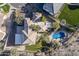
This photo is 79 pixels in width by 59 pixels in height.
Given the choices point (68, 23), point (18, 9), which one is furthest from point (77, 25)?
point (18, 9)

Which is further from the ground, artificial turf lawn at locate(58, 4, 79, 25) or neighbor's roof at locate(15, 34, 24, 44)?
artificial turf lawn at locate(58, 4, 79, 25)

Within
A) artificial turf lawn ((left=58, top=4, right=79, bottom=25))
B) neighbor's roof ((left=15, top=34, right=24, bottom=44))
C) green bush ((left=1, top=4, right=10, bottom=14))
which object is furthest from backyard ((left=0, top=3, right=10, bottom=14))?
artificial turf lawn ((left=58, top=4, right=79, bottom=25))

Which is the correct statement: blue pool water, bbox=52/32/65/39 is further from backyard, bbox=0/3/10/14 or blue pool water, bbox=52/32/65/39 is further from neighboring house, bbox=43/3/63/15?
backyard, bbox=0/3/10/14

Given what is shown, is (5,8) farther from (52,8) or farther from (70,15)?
(70,15)

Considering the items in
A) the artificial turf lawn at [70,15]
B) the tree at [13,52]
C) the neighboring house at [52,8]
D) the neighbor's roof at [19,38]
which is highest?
the neighboring house at [52,8]

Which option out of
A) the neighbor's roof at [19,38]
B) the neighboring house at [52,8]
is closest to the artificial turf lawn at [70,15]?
the neighboring house at [52,8]

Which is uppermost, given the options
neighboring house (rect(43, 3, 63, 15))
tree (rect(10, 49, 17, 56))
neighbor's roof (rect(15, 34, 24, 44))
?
neighboring house (rect(43, 3, 63, 15))

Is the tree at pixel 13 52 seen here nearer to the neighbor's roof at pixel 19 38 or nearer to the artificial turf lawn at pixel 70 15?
the neighbor's roof at pixel 19 38

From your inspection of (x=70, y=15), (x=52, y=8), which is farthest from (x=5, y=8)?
(x=70, y=15)

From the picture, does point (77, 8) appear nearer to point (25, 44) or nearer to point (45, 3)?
point (45, 3)
